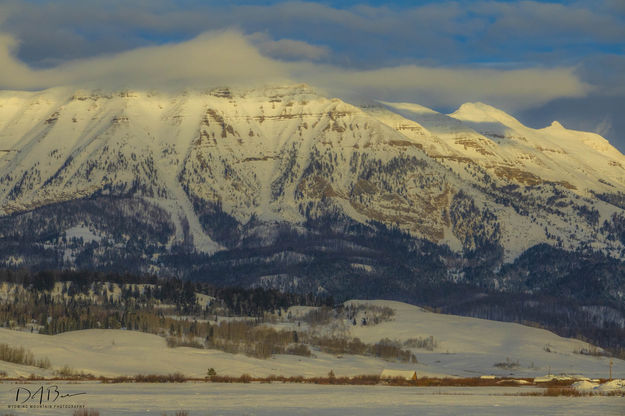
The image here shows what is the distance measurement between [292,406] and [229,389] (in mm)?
40191

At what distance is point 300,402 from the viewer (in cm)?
15050

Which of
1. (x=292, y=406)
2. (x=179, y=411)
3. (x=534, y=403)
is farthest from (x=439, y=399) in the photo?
(x=179, y=411)

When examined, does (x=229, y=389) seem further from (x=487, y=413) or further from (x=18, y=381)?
(x=487, y=413)

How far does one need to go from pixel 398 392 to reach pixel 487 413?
1890 inches

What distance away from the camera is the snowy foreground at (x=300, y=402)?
13425 cm

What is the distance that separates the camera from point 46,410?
12838 centimetres

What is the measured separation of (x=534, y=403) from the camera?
494 ft

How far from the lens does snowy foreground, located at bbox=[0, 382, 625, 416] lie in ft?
440

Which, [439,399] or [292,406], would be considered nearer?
[292,406]

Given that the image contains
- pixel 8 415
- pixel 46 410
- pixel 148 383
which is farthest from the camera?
pixel 148 383

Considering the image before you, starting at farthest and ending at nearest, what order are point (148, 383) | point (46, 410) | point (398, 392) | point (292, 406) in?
point (148, 383) < point (398, 392) < point (292, 406) < point (46, 410)

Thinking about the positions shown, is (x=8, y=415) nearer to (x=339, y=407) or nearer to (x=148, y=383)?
(x=339, y=407)

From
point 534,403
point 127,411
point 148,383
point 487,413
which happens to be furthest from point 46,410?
point 148,383

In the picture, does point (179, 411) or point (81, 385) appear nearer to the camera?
point (179, 411)
